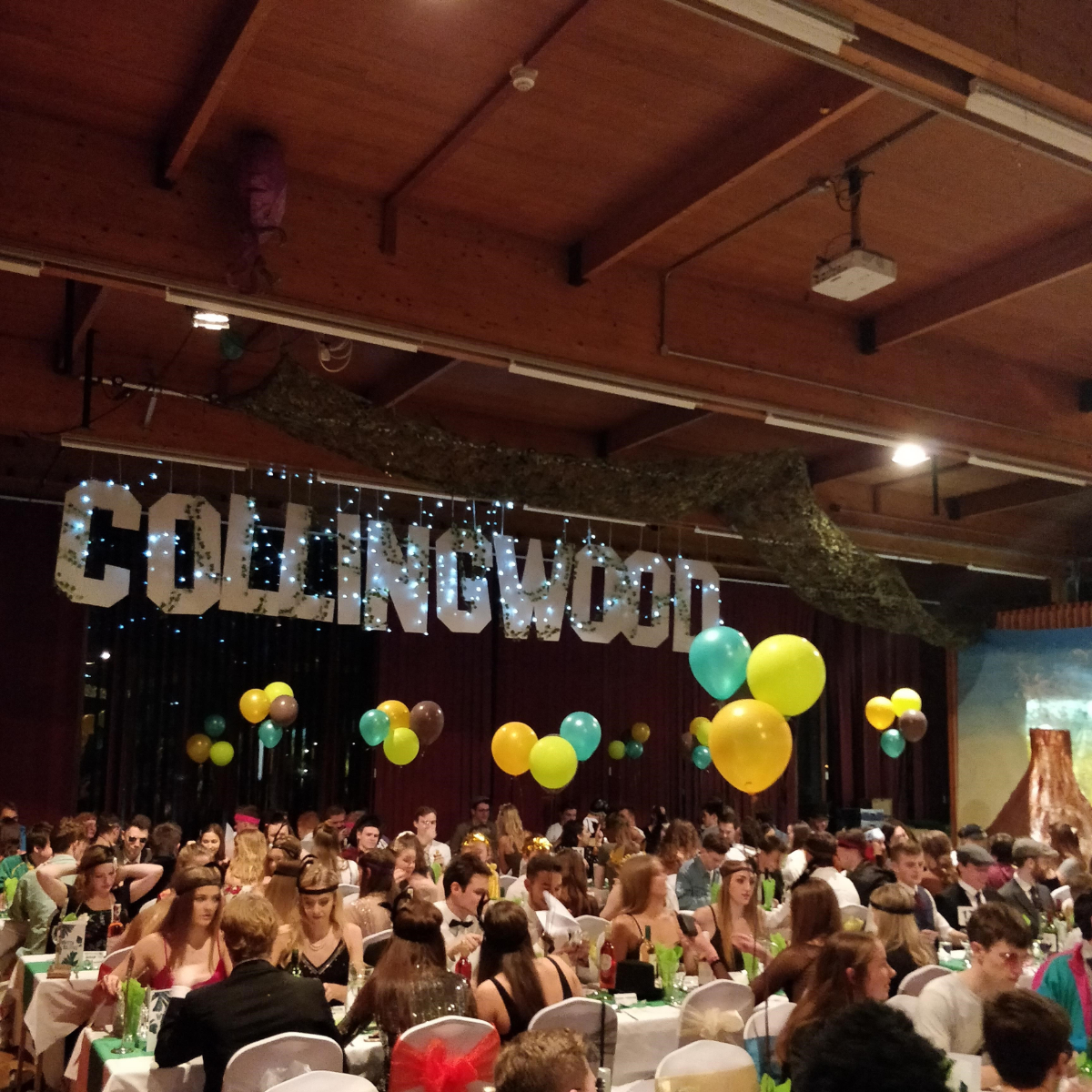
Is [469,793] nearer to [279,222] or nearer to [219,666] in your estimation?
[219,666]

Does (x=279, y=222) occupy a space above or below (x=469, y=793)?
above

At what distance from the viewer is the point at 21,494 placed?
11461 millimetres

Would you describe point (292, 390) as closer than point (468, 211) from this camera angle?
No

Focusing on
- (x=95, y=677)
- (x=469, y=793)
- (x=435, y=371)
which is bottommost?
(x=469, y=793)

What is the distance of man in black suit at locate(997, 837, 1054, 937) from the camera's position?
7199 mm

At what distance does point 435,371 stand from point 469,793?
24.3 ft

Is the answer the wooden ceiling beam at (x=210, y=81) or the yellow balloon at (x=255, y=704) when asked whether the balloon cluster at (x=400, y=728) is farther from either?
the wooden ceiling beam at (x=210, y=81)

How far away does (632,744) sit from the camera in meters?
14.8

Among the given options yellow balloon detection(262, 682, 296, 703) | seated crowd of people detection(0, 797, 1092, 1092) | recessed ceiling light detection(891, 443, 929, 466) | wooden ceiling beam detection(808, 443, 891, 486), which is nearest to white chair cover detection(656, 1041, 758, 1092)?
seated crowd of people detection(0, 797, 1092, 1092)

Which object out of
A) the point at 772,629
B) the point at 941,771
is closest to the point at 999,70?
the point at 772,629

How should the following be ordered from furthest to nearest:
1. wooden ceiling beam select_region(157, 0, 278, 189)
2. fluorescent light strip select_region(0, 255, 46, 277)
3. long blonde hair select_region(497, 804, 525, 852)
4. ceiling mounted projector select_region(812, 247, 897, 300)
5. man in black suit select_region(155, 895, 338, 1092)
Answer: long blonde hair select_region(497, 804, 525, 852) < ceiling mounted projector select_region(812, 247, 897, 300) < fluorescent light strip select_region(0, 255, 46, 277) < wooden ceiling beam select_region(157, 0, 278, 189) < man in black suit select_region(155, 895, 338, 1092)

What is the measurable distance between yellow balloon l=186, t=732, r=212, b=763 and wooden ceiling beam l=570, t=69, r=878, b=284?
837 centimetres

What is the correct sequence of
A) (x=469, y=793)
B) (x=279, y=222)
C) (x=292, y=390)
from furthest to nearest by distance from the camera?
(x=469, y=793) < (x=292, y=390) < (x=279, y=222)

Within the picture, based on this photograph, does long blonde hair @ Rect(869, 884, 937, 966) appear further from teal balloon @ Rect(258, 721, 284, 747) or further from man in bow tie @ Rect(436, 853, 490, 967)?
teal balloon @ Rect(258, 721, 284, 747)
